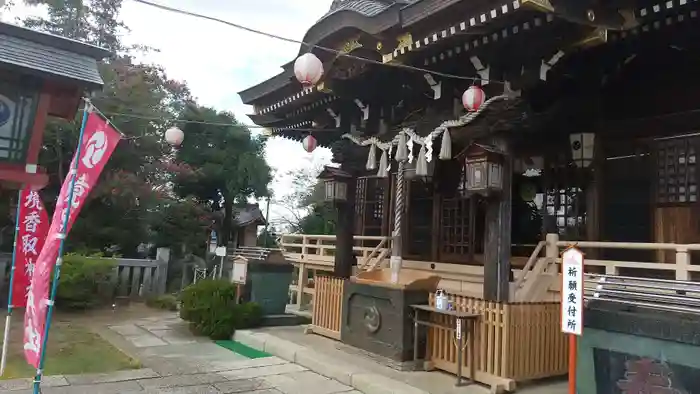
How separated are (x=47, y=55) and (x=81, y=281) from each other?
8.45 m

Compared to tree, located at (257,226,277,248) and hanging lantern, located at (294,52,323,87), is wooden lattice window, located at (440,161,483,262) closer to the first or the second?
hanging lantern, located at (294,52,323,87)

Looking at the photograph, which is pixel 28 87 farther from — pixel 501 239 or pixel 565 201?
pixel 565 201

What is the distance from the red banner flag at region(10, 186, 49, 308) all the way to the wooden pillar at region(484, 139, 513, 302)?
6073 millimetres

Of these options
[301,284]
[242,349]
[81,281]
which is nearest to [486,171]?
[242,349]

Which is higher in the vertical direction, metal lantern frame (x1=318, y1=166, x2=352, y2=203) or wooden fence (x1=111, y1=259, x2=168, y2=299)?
metal lantern frame (x1=318, y1=166, x2=352, y2=203)

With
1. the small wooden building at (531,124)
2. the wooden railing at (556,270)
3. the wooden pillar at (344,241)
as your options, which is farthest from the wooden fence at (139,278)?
the wooden railing at (556,270)

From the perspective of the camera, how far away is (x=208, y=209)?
23359mm

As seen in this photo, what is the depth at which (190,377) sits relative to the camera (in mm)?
6906

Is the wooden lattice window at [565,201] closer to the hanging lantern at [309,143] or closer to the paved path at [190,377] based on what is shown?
the paved path at [190,377]

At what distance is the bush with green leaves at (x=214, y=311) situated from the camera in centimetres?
973

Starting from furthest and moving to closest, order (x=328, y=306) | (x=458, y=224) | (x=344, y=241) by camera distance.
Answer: (x=344, y=241)
(x=458, y=224)
(x=328, y=306)

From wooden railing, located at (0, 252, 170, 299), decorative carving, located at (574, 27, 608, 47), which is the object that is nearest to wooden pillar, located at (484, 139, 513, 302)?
decorative carving, located at (574, 27, 608, 47)

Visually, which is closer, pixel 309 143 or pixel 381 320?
pixel 381 320

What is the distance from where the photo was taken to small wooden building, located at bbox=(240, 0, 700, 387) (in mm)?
5902
